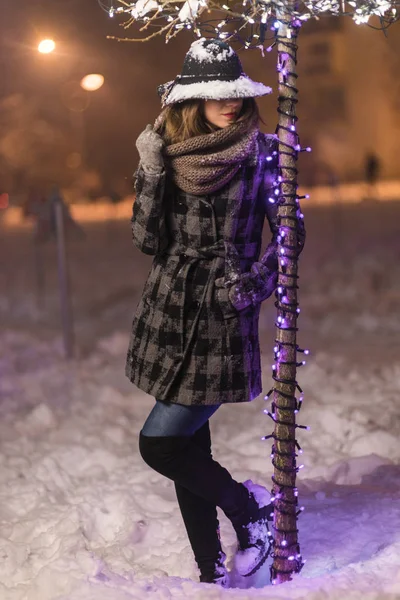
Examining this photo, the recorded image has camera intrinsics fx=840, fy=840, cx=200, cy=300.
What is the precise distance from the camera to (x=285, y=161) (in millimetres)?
2852

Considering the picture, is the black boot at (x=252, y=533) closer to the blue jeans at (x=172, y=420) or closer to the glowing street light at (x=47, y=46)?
the blue jeans at (x=172, y=420)

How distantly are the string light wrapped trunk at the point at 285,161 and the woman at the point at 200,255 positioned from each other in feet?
0.27

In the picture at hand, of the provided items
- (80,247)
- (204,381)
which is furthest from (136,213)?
(80,247)

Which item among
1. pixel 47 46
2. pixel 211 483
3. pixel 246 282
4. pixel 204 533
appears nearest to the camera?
pixel 246 282

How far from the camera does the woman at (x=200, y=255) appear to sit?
9.05 feet

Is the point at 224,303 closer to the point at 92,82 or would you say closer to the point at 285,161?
the point at 285,161

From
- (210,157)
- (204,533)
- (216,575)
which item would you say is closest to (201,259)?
(210,157)

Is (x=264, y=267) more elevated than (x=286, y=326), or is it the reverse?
(x=264, y=267)

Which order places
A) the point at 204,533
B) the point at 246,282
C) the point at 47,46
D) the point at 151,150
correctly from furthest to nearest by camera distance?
the point at 47,46, the point at 204,533, the point at 246,282, the point at 151,150

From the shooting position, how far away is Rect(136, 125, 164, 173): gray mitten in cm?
271

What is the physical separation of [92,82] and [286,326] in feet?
53.6

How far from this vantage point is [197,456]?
9.70ft

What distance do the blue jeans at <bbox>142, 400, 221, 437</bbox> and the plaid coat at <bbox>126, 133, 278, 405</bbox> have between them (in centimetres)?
5

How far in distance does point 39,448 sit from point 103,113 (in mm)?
13287
